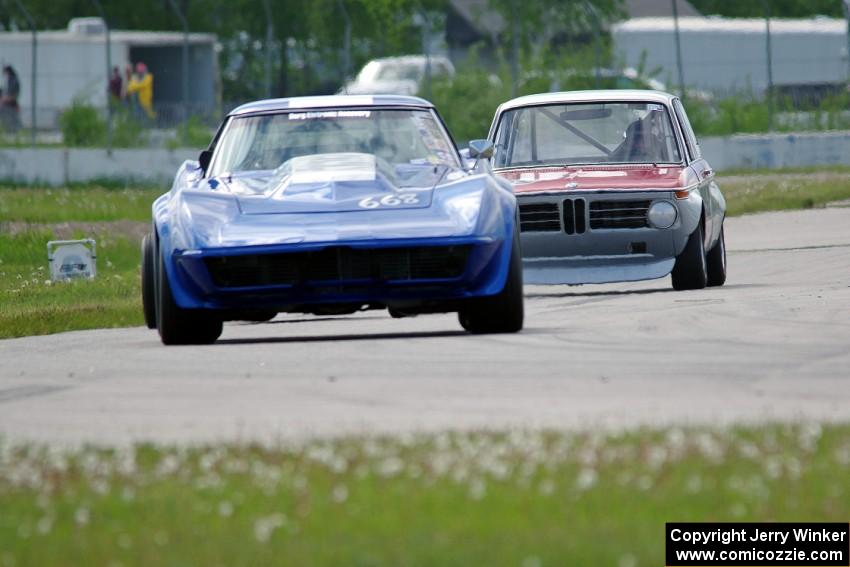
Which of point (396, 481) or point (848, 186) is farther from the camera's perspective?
point (848, 186)

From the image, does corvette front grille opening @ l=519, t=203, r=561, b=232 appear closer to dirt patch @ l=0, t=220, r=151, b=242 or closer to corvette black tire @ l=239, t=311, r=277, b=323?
corvette black tire @ l=239, t=311, r=277, b=323

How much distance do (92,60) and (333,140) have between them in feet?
111

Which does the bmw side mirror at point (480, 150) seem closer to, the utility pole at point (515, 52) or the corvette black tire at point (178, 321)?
the corvette black tire at point (178, 321)

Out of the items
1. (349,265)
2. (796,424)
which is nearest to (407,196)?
(349,265)

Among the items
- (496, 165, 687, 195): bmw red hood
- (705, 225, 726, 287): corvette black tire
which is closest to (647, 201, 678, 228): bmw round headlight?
(496, 165, 687, 195): bmw red hood

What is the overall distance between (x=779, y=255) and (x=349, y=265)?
7621 millimetres

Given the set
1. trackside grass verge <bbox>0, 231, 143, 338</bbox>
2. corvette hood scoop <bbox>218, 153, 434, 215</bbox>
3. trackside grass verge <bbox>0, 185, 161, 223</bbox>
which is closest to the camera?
corvette hood scoop <bbox>218, 153, 434, 215</bbox>

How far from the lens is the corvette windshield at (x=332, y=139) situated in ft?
33.6

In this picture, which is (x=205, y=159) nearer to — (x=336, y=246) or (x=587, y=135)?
(x=336, y=246)

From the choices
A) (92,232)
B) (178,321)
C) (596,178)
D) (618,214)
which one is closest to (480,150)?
(178,321)

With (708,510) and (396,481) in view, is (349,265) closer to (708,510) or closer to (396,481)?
(396,481)

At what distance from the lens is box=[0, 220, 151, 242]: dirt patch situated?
1970 cm

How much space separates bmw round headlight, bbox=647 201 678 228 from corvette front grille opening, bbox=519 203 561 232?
0.64 m

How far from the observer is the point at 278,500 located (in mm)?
5141
